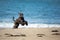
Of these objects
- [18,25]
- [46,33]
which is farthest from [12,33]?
[18,25]

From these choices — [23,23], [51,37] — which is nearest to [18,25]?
[23,23]

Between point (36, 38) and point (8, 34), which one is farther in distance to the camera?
point (8, 34)

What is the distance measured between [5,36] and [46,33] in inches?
63.4

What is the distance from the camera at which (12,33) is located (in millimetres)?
8086

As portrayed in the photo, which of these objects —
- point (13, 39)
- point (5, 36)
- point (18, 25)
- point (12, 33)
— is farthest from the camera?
point (18, 25)

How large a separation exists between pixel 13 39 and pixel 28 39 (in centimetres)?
48

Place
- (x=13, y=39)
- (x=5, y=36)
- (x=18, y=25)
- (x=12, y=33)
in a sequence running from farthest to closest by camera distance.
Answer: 1. (x=18, y=25)
2. (x=12, y=33)
3. (x=5, y=36)
4. (x=13, y=39)

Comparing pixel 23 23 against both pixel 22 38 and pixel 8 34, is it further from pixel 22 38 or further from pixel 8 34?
pixel 22 38

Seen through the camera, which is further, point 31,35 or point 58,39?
point 31,35

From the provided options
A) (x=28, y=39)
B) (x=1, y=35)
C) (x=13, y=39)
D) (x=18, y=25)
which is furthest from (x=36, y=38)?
(x=18, y=25)

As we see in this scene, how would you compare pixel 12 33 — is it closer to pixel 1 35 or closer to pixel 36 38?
pixel 1 35

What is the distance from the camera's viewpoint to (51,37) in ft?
24.6

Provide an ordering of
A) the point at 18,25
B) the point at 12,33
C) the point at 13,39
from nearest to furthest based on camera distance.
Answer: the point at 13,39
the point at 12,33
the point at 18,25

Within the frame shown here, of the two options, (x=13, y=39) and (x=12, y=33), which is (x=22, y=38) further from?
(x=12, y=33)
